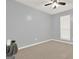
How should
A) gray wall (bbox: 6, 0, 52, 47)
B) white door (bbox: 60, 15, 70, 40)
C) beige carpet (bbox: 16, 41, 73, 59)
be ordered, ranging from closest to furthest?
beige carpet (bbox: 16, 41, 73, 59) → gray wall (bbox: 6, 0, 52, 47) → white door (bbox: 60, 15, 70, 40)

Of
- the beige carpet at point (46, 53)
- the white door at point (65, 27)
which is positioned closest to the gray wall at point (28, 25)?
the white door at point (65, 27)

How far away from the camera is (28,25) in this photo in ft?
15.0

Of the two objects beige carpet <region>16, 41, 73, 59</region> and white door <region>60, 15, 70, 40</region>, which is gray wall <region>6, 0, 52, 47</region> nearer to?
beige carpet <region>16, 41, 73, 59</region>

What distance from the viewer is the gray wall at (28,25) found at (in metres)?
3.76

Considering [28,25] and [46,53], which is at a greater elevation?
[28,25]

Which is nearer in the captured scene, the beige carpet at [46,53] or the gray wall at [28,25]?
the beige carpet at [46,53]

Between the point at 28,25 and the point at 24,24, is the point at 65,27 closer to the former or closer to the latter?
the point at 28,25

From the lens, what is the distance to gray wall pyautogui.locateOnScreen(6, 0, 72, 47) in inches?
148

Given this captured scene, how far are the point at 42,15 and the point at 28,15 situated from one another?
1394mm

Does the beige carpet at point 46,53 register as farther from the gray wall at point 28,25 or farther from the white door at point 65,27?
the white door at point 65,27

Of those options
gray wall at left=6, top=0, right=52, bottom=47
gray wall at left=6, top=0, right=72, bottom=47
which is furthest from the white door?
gray wall at left=6, top=0, right=52, bottom=47

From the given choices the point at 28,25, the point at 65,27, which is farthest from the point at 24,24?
the point at 65,27
